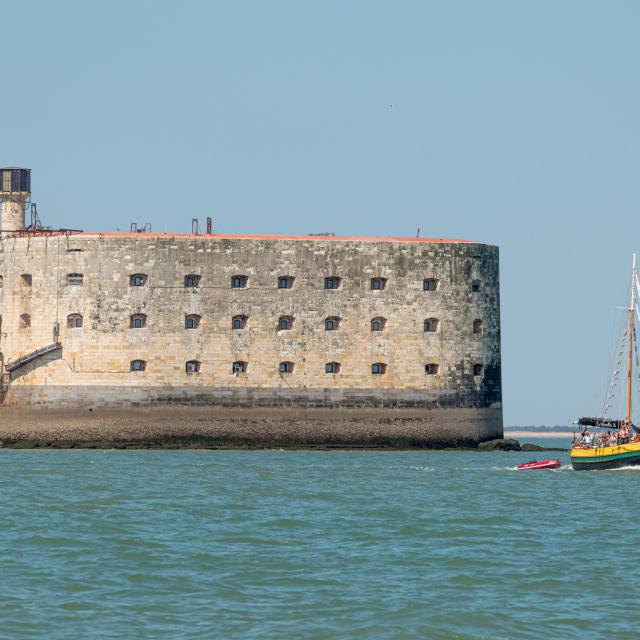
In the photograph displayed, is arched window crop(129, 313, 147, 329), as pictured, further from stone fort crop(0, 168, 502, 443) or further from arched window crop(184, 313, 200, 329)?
arched window crop(184, 313, 200, 329)

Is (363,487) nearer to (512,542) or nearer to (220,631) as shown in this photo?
(512,542)

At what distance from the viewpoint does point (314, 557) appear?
2995 centimetres

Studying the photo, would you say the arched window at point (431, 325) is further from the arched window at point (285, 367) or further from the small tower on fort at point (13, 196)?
the small tower on fort at point (13, 196)

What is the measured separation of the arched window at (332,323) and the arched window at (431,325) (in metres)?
3.64

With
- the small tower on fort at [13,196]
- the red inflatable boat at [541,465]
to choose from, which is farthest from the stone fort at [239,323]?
the red inflatable boat at [541,465]

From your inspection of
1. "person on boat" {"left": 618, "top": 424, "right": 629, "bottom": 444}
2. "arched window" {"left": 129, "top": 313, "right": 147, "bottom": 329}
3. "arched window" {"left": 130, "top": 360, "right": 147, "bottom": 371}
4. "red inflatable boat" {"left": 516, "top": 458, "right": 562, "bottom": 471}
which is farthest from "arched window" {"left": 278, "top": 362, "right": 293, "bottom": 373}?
"person on boat" {"left": 618, "top": 424, "right": 629, "bottom": 444}

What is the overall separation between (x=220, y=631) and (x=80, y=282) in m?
43.3

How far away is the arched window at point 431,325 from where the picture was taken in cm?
6675

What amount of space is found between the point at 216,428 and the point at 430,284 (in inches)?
411

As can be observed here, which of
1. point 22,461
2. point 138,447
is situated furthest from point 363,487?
point 138,447

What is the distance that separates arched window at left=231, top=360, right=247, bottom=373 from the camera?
216 feet

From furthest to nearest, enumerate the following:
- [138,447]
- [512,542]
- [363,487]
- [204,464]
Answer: [138,447], [204,464], [363,487], [512,542]

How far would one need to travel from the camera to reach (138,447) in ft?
213

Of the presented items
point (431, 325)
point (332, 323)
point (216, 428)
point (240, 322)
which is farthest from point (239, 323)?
Answer: point (431, 325)
